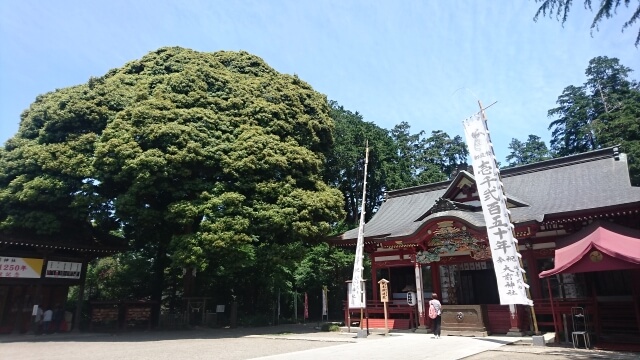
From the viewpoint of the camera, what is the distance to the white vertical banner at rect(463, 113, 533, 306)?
10.9m

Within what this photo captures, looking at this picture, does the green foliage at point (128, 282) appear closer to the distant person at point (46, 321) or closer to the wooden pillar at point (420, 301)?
the distant person at point (46, 321)

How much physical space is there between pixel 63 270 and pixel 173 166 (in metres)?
7.88

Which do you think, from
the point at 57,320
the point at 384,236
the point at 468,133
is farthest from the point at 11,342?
the point at 468,133

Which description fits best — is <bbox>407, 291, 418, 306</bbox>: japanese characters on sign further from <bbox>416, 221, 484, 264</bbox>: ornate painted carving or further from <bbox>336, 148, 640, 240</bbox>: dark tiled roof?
<bbox>336, 148, 640, 240</bbox>: dark tiled roof

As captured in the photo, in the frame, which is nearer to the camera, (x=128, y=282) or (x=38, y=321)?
(x=38, y=321)

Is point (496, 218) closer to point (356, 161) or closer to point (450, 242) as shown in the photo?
point (450, 242)

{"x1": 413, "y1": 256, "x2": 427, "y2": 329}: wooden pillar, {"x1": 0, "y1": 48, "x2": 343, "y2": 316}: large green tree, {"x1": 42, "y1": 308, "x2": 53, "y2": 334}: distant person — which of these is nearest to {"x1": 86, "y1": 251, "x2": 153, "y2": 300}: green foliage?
{"x1": 0, "y1": 48, "x2": 343, "y2": 316}: large green tree

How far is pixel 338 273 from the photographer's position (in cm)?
2652

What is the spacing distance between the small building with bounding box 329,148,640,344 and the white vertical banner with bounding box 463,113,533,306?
846mm

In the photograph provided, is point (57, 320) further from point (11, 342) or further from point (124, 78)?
point (124, 78)

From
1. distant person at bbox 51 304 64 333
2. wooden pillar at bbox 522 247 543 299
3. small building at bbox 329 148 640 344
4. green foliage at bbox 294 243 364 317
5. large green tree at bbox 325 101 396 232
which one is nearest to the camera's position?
small building at bbox 329 148 640 344

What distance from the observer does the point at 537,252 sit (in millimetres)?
14195

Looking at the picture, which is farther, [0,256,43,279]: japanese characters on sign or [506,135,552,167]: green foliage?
[506,135,552,167]: green foliage

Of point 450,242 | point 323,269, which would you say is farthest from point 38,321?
point 450,242
